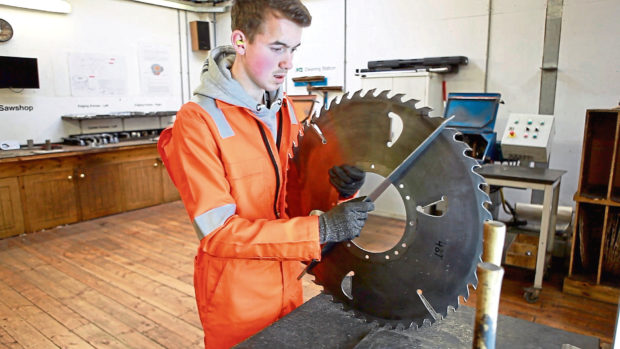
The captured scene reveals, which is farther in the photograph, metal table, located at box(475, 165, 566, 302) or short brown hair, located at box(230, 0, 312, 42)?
metal table, located at box(475, 165, 566, 302)

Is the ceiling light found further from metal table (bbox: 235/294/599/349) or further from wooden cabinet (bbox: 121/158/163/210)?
metal table (bbox: 235/294/599/349)

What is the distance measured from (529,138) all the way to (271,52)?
2562 mm

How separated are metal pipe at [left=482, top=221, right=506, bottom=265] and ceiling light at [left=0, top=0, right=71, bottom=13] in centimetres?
504

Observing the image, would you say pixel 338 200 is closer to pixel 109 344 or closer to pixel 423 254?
pixel 423 254

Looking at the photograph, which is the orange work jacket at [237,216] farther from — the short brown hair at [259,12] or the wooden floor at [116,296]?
the wooden floor at [116,296]

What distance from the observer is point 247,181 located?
3.57 feet

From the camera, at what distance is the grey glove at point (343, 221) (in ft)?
2.93

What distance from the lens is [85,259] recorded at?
3.50 m

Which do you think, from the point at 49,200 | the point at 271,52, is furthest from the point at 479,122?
the point at 49,200

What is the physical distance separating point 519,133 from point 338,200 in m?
2.54

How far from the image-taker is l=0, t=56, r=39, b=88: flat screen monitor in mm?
4039

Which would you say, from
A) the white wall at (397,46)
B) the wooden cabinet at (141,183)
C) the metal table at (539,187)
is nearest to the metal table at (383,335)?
the metal table at (539,187)

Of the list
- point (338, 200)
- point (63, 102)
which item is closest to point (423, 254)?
point (338, 200)

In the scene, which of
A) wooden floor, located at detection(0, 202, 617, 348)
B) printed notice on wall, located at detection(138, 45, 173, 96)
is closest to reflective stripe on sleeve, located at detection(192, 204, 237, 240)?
wooden floor, located at detection(0, 202, 617, 348)
